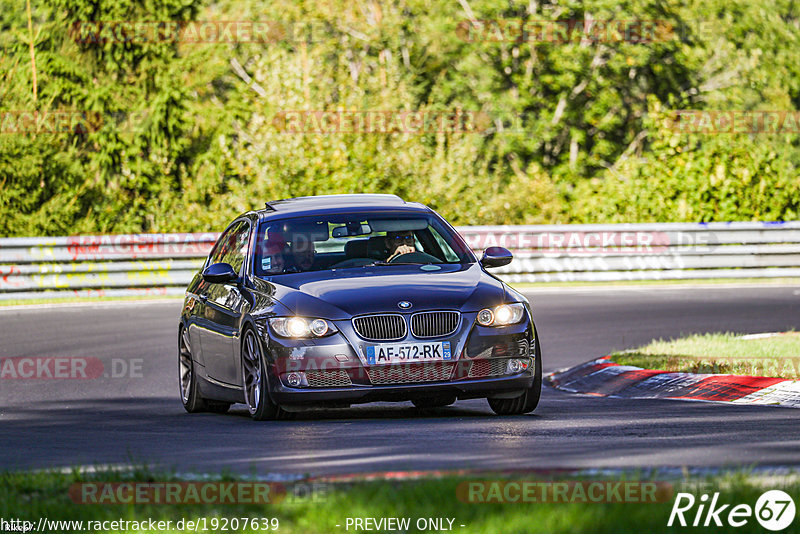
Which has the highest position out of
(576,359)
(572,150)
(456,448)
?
(456,448)

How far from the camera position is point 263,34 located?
49156 millimetres

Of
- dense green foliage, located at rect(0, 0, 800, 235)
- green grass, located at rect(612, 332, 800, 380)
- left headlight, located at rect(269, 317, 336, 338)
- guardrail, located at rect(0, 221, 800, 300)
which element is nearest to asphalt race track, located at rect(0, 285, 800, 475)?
left headlight, located at rect(269, 317, 336, 338)

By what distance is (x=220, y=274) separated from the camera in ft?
35.3

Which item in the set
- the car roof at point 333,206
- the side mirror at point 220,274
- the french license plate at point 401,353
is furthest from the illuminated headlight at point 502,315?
the side mirror at point 220,274

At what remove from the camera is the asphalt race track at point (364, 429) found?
7.20 meters

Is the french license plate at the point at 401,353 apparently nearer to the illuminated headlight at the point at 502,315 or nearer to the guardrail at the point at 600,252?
the illuminated headlight at the point at 502,315

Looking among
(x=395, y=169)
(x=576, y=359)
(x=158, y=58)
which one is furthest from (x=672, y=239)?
(x=158, y=58)

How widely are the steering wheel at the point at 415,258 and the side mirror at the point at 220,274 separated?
1231 mm

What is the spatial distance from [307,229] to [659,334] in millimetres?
7247

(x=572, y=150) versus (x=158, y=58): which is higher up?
(x=158, y=58)

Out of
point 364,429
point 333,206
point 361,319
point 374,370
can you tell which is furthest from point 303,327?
point 333,206

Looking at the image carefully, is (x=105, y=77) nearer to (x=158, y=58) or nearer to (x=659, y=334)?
(x=158, y=58)

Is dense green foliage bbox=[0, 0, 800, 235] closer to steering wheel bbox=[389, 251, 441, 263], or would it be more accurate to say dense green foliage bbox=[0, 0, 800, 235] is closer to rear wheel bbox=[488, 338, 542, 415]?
steering wheel bbox=[389, 251, 441, 263]

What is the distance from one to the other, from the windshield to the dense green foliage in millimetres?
18656
